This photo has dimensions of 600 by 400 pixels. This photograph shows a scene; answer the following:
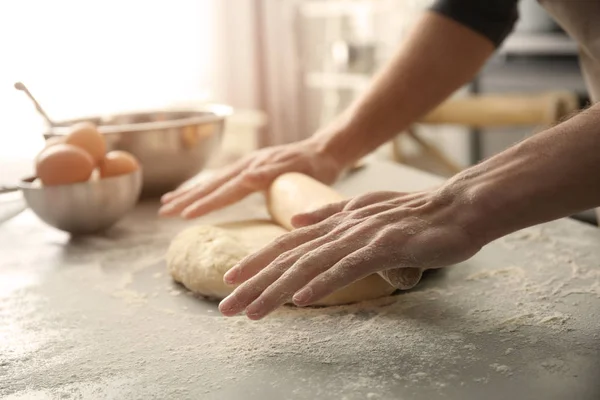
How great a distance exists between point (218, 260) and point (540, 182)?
16.7 inches

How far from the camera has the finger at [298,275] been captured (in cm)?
70

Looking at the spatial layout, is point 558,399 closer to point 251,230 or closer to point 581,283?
point 581,283

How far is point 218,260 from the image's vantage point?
896 millimetres

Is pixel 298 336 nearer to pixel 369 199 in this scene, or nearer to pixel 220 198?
pixel 369 199

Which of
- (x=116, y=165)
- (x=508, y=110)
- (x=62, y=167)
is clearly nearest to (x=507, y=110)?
(x=508, y=110)

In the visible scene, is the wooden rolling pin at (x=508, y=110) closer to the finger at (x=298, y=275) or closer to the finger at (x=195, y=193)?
the finger at (x=195, y=193)

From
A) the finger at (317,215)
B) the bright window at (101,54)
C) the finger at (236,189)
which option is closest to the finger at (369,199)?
the finger at (317,215)

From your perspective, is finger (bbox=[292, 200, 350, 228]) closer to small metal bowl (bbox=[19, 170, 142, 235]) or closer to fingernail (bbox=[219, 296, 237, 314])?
fingernail (bbox=[219, 296, 237, 314])

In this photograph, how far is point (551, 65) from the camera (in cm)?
248

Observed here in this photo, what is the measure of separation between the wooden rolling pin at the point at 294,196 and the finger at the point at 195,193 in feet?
0.35

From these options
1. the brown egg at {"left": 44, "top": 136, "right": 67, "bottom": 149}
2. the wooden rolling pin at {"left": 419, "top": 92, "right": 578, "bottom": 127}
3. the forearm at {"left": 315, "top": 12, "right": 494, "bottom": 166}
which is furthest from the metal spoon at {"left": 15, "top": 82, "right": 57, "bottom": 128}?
the wooden rolling pin at {"left": 419, "top": 92, "right": 578, "bottom": 127}

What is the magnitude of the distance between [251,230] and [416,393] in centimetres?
50

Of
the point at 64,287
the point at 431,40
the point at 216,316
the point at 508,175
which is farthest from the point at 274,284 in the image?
the point at 431,40

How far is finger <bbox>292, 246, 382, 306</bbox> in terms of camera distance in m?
0.69
